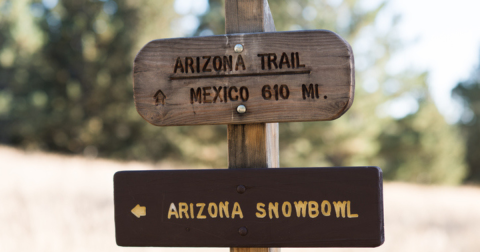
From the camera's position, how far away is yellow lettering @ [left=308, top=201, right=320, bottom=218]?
109 cm

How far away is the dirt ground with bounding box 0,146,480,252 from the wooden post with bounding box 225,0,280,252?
209cm

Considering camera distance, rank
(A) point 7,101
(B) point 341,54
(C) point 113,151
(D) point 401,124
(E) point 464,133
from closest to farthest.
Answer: (B) point 341,54 < (A) point 7,101 < (C) point 113,151 < (D) point 401,124 < (E) point 464,133

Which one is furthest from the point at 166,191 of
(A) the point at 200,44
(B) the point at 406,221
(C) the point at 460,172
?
(C) the point at 460,172

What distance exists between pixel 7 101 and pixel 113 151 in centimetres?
364

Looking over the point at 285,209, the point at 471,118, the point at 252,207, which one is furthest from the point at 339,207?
the point at 471,118

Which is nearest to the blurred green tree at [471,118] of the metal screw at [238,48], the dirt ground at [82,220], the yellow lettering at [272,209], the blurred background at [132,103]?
the blurred background at [132,103]

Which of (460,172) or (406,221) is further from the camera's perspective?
(460,172)

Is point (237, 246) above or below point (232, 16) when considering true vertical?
below

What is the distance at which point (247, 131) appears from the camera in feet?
3.93

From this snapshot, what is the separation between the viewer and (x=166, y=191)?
1154 millimetres

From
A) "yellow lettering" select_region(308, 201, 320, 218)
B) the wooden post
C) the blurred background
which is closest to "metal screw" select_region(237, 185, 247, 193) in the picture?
the wooden post

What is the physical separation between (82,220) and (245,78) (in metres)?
2.95

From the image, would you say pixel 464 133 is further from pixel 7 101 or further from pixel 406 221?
pixel 7 101

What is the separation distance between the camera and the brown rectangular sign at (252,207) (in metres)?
1.08
